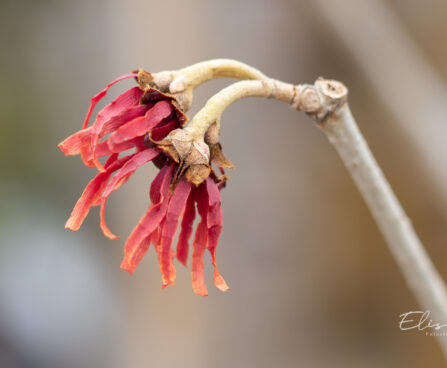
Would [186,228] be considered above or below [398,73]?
above

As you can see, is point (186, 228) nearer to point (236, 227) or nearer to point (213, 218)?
point (213, 218)

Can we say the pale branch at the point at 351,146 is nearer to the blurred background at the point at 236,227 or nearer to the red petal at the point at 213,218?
the red petal at the point at 213,218

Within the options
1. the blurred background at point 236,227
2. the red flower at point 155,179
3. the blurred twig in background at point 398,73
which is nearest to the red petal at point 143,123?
the red flower at point 155,179

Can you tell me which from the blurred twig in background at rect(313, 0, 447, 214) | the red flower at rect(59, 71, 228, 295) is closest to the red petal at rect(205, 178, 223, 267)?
the red flower at rect(59, 71, 228, 295)

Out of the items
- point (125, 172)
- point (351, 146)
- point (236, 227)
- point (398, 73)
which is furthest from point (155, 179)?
point (236, 227)

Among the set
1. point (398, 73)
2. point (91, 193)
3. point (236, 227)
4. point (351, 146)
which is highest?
point (91, 193)

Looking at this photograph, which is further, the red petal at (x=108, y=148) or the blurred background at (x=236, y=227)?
the blurred background at (x=236, y=227)
